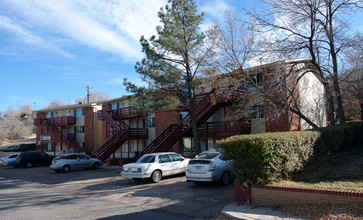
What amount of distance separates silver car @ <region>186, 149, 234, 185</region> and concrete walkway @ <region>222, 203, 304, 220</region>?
3.26 meters

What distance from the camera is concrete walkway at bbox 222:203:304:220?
6.92 m

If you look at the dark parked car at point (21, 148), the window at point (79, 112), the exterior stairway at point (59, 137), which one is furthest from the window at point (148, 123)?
the dark parked car at point (21, 148)

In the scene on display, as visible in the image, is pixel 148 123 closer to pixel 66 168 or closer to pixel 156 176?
pixel 66 168

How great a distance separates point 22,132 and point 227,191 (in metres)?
81.7

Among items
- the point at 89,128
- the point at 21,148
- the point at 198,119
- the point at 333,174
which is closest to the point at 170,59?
the point at 198,119

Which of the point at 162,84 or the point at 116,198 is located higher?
the point at 162,84

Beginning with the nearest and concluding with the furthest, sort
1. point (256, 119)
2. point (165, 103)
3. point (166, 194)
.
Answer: point (166, 194), point (165, 103), point (256, 119)

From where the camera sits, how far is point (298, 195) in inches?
288

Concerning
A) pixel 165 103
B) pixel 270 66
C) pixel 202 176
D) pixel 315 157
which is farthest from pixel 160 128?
pixel 315 157

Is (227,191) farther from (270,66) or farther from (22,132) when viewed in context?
(22,132)

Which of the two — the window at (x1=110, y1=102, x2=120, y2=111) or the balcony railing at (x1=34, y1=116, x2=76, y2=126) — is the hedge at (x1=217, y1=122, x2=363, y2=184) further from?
the balcony railing at (x1=34, y1=116, x2=76, y2=126)

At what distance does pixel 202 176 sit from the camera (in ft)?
37.7

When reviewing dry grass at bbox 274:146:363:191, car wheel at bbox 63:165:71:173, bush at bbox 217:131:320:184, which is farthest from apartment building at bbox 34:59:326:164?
bush at bbox 217:131:320:184

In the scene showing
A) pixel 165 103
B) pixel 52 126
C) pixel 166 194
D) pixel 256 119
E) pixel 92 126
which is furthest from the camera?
pixel 52 126
